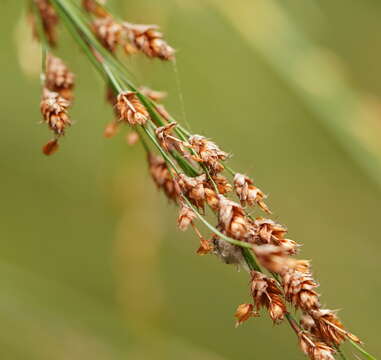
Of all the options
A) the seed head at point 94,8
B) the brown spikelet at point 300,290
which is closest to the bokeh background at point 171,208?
the seed head at point 94,8

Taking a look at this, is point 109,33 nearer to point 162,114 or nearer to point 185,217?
point 162,114

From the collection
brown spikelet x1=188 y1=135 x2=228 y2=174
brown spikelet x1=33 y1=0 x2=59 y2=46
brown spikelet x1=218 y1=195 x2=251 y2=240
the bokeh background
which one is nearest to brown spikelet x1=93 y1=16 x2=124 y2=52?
brown spikelet x1=33 y1=0 x2=59 y2=46

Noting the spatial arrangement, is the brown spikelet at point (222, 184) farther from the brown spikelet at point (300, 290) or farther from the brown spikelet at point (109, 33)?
the brown spikelet at point (109, 33)

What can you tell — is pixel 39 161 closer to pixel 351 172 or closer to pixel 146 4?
pixel 146 4

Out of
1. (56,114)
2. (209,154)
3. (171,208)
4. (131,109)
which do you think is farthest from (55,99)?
(171,208)

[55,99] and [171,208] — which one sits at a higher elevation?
[171,208]

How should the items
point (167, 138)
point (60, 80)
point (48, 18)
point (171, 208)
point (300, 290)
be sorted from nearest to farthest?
point (300, 290), point (167, 138), point (60, 80), point (48, 18), point (171, 208)

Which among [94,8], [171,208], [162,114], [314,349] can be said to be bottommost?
[314,349]
